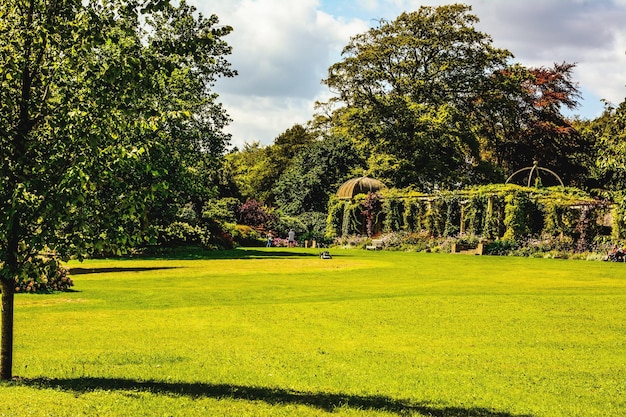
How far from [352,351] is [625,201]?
208 inches

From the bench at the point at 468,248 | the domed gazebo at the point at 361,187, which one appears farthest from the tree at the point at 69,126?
the domed gazebo at the point at 361,187

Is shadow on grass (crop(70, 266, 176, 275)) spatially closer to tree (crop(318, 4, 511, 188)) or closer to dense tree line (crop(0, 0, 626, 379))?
dense tree line (crop(0, 0, 626, 379))

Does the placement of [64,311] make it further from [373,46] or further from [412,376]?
[373,46]

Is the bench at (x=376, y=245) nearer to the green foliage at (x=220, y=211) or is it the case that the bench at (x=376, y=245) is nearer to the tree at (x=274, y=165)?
the green foliage at (x=220, y=211)

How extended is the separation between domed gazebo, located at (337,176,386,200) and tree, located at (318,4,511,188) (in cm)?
142

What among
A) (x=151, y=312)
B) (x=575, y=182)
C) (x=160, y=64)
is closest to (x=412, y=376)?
(x=160, y=64)

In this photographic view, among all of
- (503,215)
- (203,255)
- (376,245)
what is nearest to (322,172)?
(376,245)

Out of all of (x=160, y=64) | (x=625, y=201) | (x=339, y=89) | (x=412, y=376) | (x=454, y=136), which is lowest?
(x=412, y=376)

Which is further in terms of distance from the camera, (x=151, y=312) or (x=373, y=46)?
(x=373, y=46)

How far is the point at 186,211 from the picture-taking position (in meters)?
42.0

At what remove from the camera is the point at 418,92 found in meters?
50.0

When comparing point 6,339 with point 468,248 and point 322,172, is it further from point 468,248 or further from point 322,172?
point 322,172

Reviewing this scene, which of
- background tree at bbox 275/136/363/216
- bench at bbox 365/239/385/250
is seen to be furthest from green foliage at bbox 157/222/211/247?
background tree at bbox 275/136/363/216

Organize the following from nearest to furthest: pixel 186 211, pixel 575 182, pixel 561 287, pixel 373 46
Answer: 1. pixel 561 287
2. pixel 186 211
3. pixel 373 46
4. pixel 575 182
